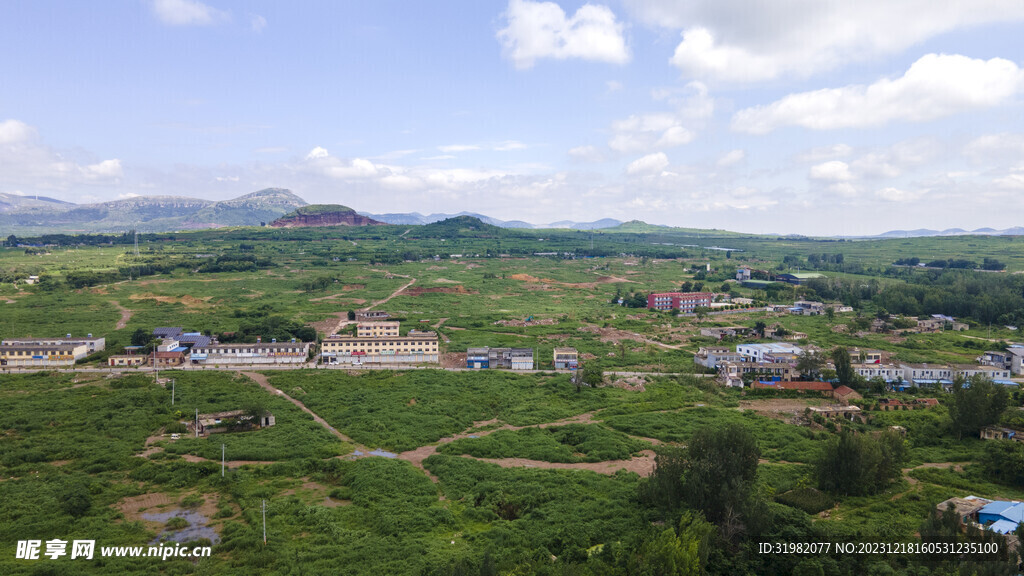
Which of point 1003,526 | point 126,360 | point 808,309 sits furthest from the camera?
point 808,309

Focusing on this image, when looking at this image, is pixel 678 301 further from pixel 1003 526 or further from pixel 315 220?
pixel 315 220

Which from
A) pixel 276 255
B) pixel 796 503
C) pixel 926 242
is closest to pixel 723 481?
pixel 796 503

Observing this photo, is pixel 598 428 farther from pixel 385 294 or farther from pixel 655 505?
pixel 385 294

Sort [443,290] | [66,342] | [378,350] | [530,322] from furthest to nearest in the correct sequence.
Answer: [443,290]
[530,322]
[378,350]
[66,342]

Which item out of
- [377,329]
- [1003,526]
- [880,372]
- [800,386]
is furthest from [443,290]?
[1003,526]

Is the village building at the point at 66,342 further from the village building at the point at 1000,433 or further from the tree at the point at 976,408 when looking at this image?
the village building at the point at 1000,433
